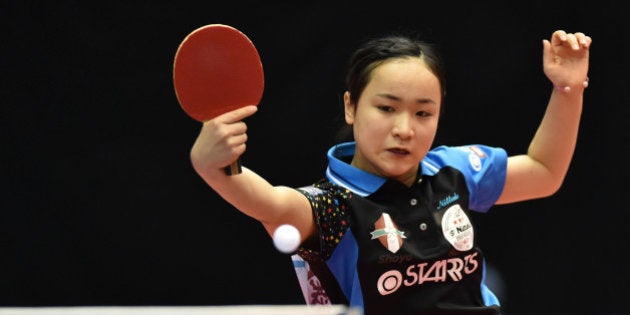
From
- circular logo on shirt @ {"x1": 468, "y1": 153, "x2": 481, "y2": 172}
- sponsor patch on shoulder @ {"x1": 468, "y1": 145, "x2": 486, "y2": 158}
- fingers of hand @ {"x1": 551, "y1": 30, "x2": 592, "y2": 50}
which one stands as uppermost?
fingers of hand @ {"x1": 551, "y1": 30, "x2": 592, "y2": 50}

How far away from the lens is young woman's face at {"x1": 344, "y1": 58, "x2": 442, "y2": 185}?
2.39 meters

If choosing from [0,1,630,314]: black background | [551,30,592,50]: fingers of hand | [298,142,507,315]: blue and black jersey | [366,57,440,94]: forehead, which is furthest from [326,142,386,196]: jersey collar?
[0,1,630,314]: black background

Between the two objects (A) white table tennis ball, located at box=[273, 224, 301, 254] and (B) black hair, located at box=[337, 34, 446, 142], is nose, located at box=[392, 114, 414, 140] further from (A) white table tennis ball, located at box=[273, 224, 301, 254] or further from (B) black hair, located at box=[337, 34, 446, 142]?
(A) white table tennis ball, located at box=[273, 224, 301, 254]

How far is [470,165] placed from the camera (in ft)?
8.64

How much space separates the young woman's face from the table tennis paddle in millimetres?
420

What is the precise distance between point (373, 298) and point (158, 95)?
146 centimetres

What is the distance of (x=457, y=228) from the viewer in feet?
8.12

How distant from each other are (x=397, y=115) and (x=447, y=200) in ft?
0.91

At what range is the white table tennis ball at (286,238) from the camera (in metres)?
2.19

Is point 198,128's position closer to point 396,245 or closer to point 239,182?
point 396,245

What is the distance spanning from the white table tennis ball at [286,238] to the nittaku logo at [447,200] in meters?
0.43

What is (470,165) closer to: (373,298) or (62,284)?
(373,298)

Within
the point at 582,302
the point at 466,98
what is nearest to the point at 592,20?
the point at 466,98

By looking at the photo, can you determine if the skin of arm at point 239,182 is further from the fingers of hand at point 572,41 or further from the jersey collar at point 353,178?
the fingers of hand at point 572,41
